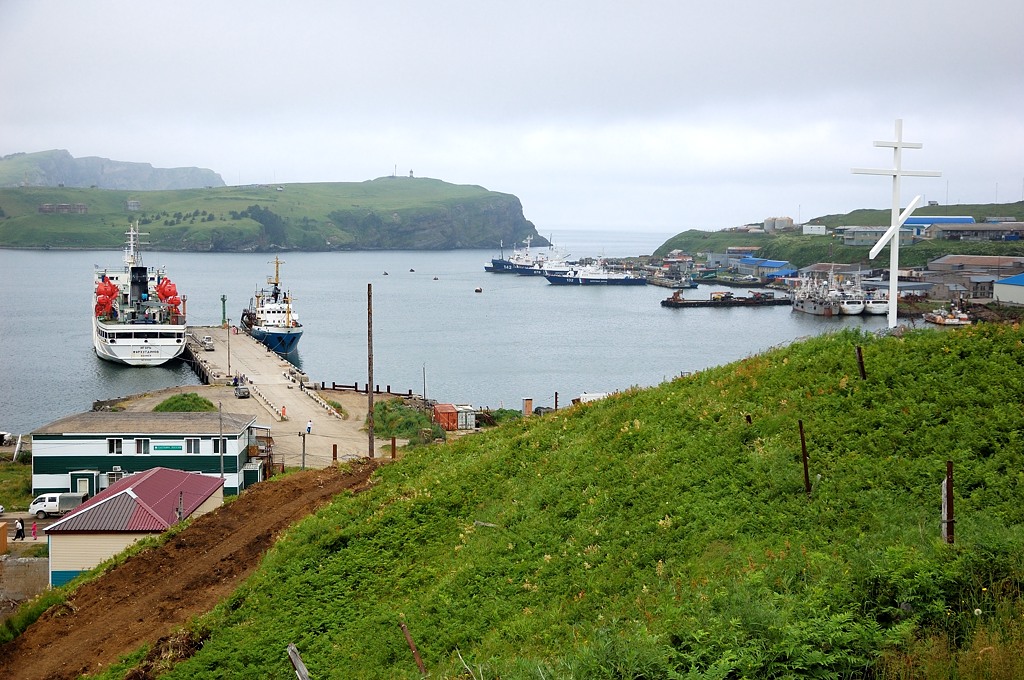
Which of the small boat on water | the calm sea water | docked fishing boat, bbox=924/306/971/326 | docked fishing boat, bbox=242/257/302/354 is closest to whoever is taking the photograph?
the calm sea water

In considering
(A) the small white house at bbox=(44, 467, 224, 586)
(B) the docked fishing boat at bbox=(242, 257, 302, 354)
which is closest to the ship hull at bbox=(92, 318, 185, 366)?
(B) the docked fishing boat at bbox=(242, 257, 302, 354)

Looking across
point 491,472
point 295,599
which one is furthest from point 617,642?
point 491,472

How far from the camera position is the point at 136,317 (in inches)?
2514

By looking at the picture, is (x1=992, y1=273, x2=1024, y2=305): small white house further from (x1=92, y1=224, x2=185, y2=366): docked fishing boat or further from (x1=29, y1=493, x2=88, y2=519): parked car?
(x1=29, y1=493, x2=88, y2=519): parked car

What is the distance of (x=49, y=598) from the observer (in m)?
12.7

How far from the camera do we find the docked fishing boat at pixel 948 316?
2803 inches

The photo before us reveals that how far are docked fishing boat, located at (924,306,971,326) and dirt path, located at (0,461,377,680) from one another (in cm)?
6665

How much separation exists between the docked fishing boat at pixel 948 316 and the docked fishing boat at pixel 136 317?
2259 inches

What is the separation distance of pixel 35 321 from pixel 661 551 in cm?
8864

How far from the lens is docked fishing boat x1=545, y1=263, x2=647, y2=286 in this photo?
5399 inches

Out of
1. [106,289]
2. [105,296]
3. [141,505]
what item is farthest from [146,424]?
[105,296]

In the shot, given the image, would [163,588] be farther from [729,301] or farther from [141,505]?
[729,301]

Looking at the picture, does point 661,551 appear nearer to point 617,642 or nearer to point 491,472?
point 617,642

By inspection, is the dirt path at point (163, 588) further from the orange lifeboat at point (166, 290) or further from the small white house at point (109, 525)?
the orange lifeboat at point (166, 290)
